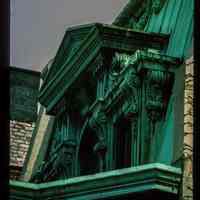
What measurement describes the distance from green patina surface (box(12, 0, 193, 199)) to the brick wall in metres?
8.09

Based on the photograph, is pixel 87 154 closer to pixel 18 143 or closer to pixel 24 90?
pixel 18 143

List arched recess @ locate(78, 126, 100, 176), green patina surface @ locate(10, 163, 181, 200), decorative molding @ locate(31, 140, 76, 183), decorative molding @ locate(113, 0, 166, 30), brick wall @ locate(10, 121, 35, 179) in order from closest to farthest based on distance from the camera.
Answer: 1. green patina surface @ locate(10, 163, 181, 200)
2. decorative molding @ locate(113, 0, 166, 30)
3. arched recess @ locate(78, 126, 100, 176)
4. decorative molding @ locate(31, 140, 76, 183)
5. brick wall @ locate(10, 121, 35, 179)

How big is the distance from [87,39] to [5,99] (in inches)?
446

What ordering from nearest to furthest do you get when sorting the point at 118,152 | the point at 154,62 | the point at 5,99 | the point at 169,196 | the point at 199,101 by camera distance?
the point at 5,99 → the point at 199,101 → the point at 169,196 → the point at 154,62 → the point at 118,152

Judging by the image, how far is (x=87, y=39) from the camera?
1600cm

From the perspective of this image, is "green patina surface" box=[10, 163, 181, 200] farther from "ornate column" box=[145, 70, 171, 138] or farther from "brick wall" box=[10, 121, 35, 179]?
"brick wall" box=[10, 121, 35, 179]

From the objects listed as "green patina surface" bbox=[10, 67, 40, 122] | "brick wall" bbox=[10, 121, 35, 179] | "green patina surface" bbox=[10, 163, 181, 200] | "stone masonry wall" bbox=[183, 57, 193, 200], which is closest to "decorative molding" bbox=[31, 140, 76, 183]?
"green patina surface" bbox=[10, 163, 181, 200]

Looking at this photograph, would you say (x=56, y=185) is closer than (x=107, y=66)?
Yes

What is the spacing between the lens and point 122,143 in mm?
14883

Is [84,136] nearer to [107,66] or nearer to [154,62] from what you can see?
[107,66]

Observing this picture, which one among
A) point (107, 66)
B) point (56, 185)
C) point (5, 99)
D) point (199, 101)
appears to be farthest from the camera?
point (107, 66)

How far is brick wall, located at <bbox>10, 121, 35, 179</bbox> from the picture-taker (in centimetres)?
2723

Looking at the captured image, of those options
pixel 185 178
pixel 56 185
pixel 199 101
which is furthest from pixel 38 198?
pixel 199 101

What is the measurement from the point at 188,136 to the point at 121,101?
2917 millimetres
